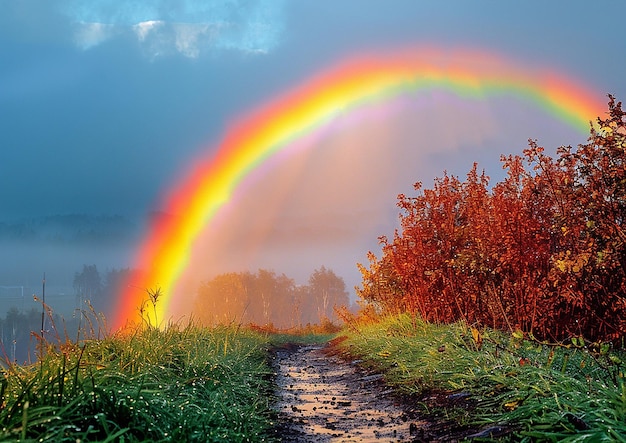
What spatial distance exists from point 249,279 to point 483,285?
8088 cm

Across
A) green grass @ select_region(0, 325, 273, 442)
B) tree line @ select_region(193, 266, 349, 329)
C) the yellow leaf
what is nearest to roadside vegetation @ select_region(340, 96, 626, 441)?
the yellow leaf

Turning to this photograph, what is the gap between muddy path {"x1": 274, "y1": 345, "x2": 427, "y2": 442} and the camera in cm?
634

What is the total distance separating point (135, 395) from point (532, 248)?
8.87m

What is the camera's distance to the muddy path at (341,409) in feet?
20.8

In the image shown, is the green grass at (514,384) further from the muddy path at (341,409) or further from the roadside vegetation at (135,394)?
the roadside vegetation at (135,394)

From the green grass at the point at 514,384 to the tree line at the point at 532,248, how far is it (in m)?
1.32

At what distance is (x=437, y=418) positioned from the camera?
636cm

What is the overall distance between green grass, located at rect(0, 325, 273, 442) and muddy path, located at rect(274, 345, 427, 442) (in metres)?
0.43

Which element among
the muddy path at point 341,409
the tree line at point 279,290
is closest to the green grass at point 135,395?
the muddy path at point 341,409

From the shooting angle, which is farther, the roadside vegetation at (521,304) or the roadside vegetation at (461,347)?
the roadside vegetation at (521,304)

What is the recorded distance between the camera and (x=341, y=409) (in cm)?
803

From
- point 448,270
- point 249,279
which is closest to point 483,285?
point 448,270

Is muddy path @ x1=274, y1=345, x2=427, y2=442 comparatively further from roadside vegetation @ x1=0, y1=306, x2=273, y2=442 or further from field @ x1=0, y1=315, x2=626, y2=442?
roadside vegetation @ x1=0, y1=306, x2=273, y2=442

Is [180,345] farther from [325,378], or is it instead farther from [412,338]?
[412,338]
